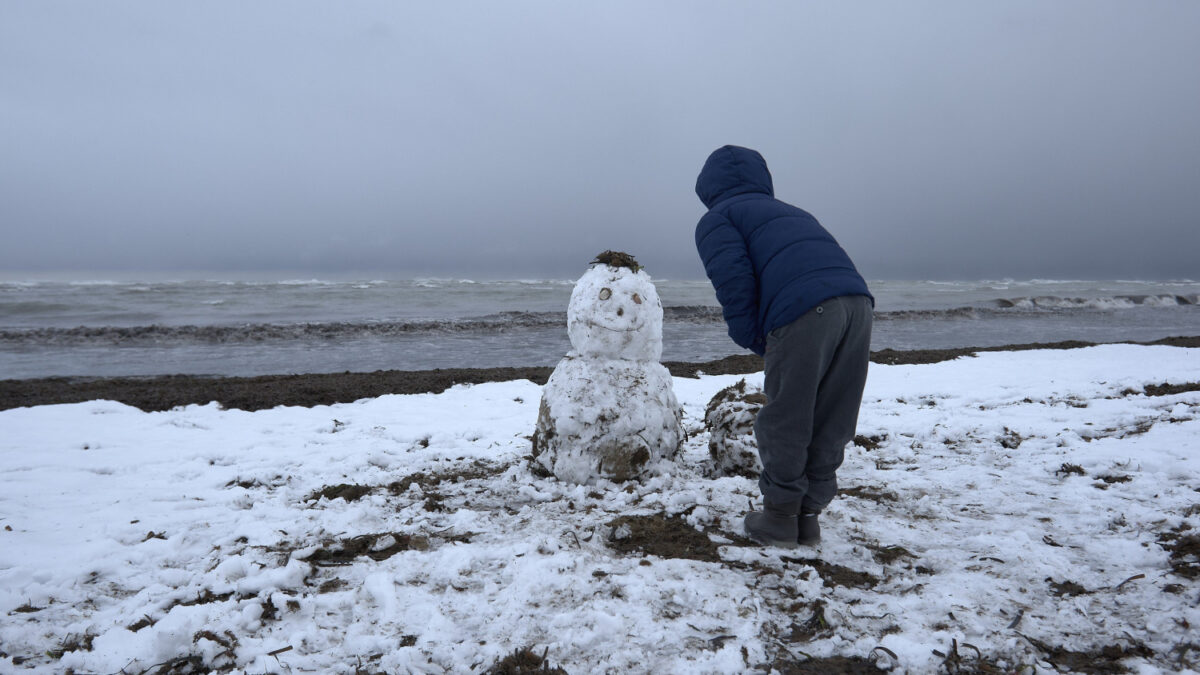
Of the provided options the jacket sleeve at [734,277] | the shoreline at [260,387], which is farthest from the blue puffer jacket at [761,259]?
the shoreline at [260,387]

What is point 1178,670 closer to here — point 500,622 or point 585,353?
point 500,622

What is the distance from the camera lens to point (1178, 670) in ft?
6.93

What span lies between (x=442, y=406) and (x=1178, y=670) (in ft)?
22.9

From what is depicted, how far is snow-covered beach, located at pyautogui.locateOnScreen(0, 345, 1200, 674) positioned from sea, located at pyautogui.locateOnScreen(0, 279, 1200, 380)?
27.6 feet

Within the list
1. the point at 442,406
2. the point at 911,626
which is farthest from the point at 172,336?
the point at 911,626

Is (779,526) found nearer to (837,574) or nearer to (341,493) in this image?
(837,574)

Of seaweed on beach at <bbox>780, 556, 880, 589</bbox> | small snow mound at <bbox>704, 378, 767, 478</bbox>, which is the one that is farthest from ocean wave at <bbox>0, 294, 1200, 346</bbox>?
seaweed on beach at <bbox>780, 556, 880, 589</bbox>

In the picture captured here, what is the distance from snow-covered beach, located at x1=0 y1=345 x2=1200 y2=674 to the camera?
7.72 feet

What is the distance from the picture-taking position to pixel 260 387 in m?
8.87

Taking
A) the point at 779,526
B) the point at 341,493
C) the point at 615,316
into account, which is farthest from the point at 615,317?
the point at 341,493

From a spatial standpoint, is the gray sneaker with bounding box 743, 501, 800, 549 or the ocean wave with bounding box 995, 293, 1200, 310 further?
the ocean wave with bounding box 995, 293, 1200, 310

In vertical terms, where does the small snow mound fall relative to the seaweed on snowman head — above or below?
below

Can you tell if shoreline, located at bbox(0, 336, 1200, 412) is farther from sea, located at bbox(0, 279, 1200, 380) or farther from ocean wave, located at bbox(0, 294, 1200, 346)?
ocean wave, located at bbox(0, 294, 1200, 346)

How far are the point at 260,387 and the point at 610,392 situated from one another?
685 centimetres
